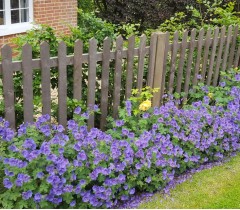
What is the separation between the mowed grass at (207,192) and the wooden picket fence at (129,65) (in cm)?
103

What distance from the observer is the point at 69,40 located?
3582 mm

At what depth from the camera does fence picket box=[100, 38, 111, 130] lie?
347cm

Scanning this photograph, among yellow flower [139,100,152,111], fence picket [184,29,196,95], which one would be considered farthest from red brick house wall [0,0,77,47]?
yellow flower [139,100,152,111]

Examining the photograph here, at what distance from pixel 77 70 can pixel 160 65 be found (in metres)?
1.15

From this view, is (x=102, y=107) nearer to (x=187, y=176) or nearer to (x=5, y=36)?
(x=187, y=176)

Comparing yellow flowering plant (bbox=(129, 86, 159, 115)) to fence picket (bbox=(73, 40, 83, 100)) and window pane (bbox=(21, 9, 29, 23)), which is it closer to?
fence picket (bbox=(73, 40, 83, 100))

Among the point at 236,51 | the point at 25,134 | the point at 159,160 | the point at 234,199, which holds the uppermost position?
the point at 236,51

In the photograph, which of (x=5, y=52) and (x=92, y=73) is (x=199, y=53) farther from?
(x=5, y=52)

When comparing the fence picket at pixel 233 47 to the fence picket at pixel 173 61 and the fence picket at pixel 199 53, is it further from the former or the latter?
the fence picket at pixel 173 61

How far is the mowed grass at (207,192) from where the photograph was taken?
10.2 ft

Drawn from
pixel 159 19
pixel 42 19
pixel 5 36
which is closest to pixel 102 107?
pixel 5 36

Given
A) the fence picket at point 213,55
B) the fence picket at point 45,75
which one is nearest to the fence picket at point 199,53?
the fence picket at point 213,55

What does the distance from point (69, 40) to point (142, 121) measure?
1092 mm

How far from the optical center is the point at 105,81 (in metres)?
3.59
